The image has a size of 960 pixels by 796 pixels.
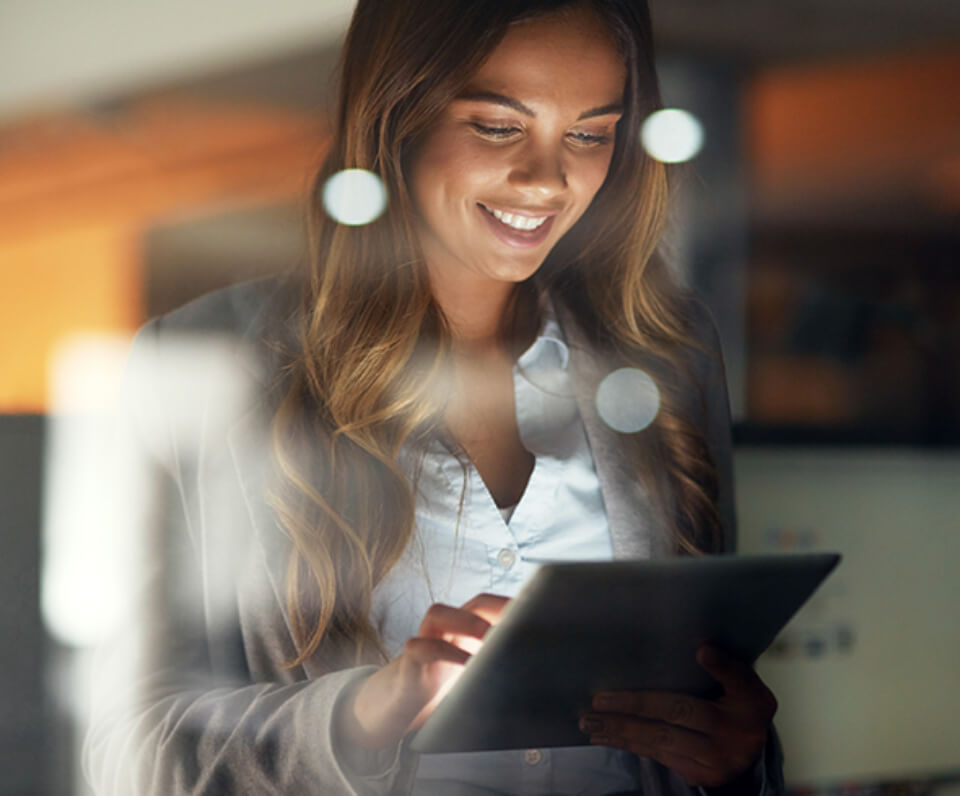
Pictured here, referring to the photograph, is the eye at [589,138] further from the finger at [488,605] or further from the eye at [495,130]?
the finger at [488,605]

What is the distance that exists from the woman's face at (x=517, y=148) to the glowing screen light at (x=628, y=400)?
0.53 feet

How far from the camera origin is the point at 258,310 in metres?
0.86

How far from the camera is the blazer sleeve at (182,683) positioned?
2.68 feet

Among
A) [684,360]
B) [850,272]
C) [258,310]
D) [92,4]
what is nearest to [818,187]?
[850,272]

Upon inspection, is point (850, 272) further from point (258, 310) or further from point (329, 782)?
point (329, 782)

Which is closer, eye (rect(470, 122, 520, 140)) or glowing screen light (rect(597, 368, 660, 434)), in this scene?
eye (rect(470, 122, 520, 140))

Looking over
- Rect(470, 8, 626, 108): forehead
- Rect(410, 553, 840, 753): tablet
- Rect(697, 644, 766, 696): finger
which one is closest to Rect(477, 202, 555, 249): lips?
Rect(470, 8, 626, 108): forehead

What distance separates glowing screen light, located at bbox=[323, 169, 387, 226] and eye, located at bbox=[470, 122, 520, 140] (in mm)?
99

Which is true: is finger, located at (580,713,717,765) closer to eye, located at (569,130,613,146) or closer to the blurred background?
the blurred background

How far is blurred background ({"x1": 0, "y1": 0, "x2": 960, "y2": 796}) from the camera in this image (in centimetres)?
82

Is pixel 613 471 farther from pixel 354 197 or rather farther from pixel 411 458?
pixel 354 197

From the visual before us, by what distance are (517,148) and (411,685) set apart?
0.48 m

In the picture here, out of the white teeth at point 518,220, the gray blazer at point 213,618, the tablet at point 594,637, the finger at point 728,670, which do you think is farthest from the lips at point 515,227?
the finger at point 728,670

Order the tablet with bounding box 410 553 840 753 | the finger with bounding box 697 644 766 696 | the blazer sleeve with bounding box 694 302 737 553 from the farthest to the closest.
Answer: the blazer sleeve with bounding box 694 302 737 553
the finger with bounding box 697 644 766 696
the tablet with bounding box 410 553 840 753
